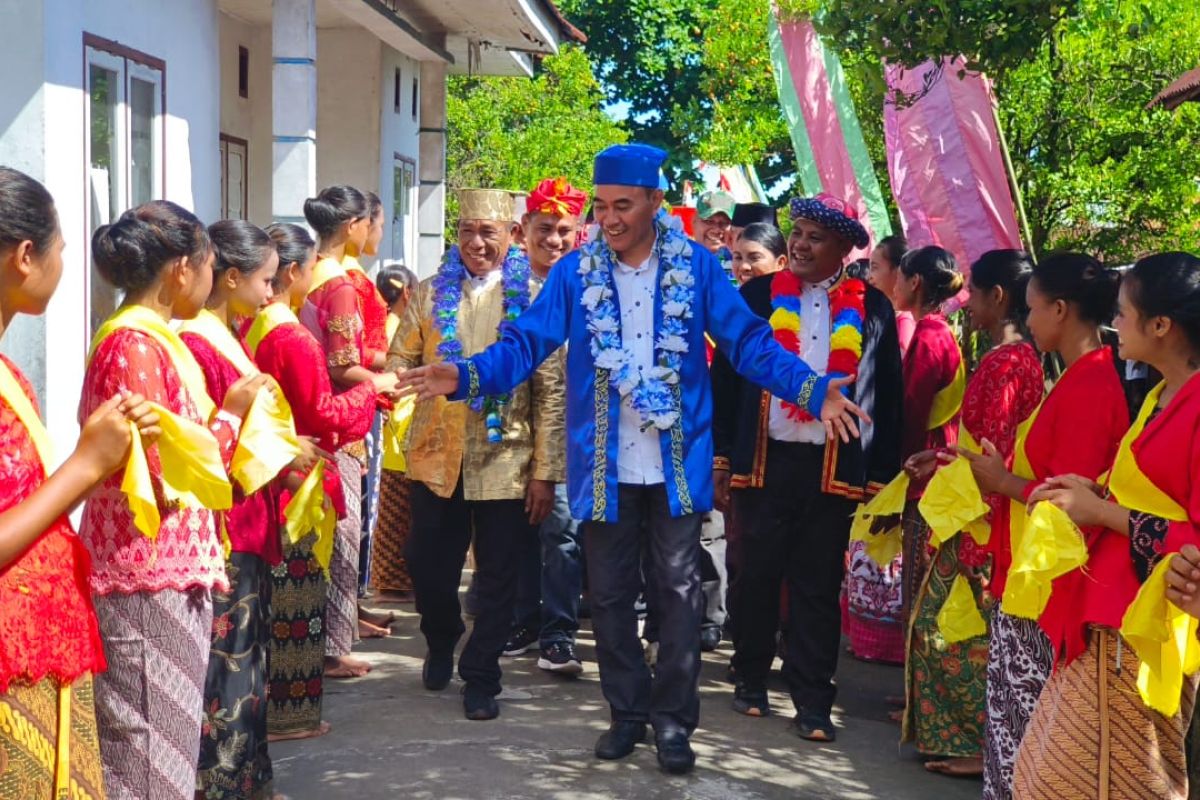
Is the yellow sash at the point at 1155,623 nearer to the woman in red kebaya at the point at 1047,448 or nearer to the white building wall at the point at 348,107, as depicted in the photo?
the woman in red kebaya at the point at 1047,448

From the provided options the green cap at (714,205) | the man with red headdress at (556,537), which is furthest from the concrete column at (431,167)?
the man with red headdress at (556,537)

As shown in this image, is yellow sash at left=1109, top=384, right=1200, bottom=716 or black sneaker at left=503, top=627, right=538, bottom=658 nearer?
yellow sash at left=1109, top=384, right=1200, bottom=716

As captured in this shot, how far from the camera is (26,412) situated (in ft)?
9.61

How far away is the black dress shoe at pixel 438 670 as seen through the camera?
20.5 ft

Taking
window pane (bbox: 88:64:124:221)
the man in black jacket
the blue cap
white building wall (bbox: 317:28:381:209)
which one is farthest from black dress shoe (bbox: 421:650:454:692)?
white building wall (bbox: 317:28:381:209)

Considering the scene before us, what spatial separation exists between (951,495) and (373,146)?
30.9ft

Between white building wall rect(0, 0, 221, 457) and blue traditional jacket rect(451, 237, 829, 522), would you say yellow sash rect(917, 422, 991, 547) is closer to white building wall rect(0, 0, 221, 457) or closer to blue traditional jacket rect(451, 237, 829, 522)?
blue traditional jacket rect(451, 237, 829, 522)

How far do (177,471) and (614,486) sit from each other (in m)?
2.20

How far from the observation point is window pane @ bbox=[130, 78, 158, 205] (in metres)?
7.33

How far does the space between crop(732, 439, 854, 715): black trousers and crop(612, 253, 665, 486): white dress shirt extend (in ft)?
2.57

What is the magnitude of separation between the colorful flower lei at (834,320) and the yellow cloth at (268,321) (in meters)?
1.99

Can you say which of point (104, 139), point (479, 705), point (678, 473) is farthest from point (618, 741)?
point (104, 139)

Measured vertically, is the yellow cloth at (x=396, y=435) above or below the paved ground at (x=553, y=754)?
above

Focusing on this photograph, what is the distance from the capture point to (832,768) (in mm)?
5410
